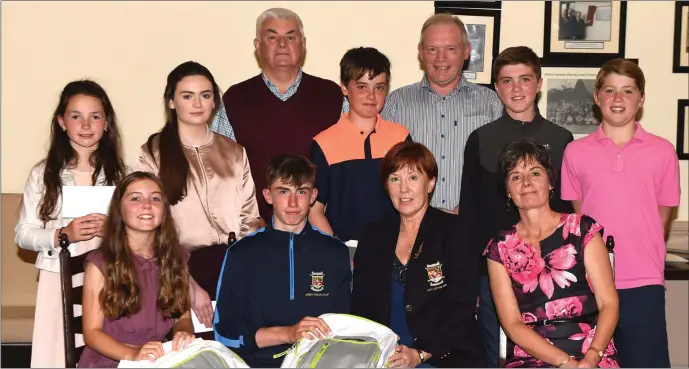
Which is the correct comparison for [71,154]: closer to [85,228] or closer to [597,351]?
[85,228]

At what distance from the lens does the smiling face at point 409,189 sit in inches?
133

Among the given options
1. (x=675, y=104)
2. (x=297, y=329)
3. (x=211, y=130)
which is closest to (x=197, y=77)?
(x=211, y=130)

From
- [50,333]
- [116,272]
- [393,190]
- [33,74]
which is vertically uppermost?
[33,74]

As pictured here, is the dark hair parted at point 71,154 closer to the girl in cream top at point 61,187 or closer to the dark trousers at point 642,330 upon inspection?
the girl in cream top at point 61,187

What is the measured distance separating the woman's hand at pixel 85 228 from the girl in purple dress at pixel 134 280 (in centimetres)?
17

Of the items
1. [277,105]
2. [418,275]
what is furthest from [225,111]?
[418,275]

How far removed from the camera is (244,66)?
17.3 feet

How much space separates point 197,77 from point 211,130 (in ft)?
1.06

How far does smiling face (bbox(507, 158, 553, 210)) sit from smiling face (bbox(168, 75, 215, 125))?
4.68ft

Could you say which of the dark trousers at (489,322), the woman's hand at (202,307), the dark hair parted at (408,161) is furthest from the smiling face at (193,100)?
the dark trousers at (489,322)

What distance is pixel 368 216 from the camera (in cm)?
383

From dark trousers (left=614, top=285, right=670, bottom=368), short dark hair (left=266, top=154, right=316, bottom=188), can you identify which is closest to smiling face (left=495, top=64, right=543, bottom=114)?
dark trousers (left=614, top=285, right=670, bottom=368)

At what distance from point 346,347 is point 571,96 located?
3083mm

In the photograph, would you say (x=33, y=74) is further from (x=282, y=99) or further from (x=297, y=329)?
(x=297, y=329)
